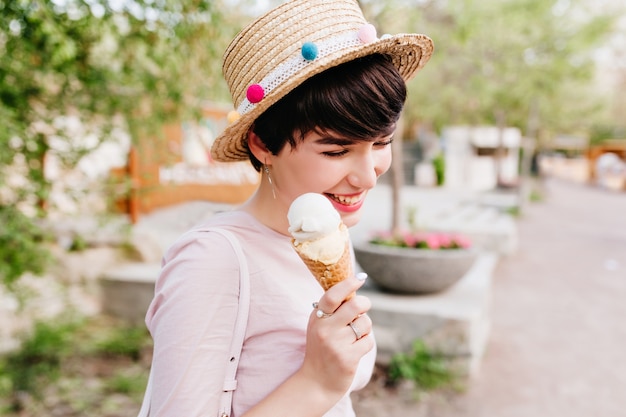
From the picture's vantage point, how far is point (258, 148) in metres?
1.33

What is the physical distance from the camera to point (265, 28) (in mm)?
1246

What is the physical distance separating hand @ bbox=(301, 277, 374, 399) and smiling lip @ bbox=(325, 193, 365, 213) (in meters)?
0.23

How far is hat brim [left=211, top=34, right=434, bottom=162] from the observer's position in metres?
1.15

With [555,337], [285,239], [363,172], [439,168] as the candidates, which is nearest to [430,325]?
[555,337]

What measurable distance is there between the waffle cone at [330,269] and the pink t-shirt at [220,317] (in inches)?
5.1

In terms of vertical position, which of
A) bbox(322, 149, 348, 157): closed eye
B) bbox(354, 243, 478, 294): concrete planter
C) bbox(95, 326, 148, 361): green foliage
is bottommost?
bbox(95, 326, 148, 361): green foliage

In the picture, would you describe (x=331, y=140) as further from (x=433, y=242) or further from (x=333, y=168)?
(x=433, y=242)

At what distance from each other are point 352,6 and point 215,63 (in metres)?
3.41

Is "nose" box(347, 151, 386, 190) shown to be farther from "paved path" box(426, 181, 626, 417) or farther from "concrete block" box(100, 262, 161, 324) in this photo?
"concrete block" box(100, 262, 161, 324)

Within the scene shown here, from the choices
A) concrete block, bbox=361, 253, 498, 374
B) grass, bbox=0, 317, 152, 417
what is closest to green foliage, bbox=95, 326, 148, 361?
grass, bbox=0, 317, 152, 417

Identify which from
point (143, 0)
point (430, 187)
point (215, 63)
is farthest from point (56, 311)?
point (430, 187)

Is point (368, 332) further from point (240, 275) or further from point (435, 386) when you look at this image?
point (435, 386)

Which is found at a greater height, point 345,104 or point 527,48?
point 527,48

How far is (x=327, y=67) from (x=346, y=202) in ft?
1.08
